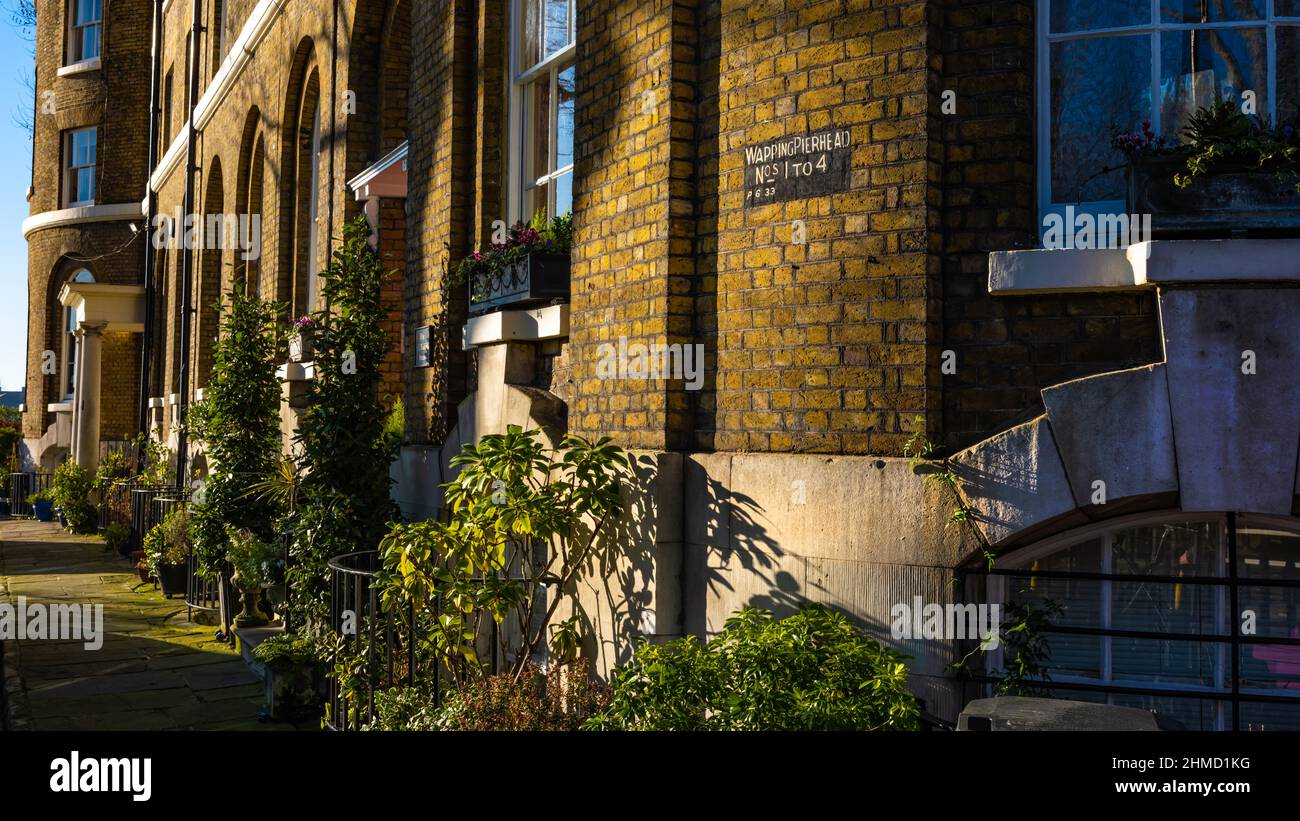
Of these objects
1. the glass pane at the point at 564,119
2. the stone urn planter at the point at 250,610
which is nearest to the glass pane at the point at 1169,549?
the glass pane at the point at 564,119

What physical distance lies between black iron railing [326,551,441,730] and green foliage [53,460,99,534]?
13.6 metres

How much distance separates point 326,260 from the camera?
10867 millimetres

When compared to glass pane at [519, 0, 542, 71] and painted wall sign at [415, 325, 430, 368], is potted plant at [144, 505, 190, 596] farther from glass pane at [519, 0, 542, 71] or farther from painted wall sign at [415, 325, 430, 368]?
glass pane at [519, 0, 542, 71]

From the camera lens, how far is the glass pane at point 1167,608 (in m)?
4.29

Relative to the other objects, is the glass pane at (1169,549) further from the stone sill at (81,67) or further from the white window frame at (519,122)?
the stone sill at (81,67)

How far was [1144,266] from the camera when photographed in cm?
401

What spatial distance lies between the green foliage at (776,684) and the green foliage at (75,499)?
659 inches

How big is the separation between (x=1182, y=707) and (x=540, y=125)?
494 centimetres

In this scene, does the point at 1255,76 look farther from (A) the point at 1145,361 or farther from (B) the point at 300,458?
(B) the point at 300,458

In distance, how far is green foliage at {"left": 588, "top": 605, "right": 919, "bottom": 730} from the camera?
3.79 meters

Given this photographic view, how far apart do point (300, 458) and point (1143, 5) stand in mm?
6297
